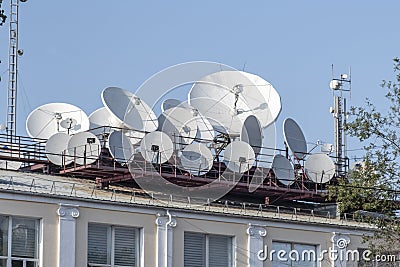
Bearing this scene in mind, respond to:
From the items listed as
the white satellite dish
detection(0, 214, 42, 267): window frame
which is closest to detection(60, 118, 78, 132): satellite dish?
the white satellite dish

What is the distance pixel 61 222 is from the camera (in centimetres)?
4300

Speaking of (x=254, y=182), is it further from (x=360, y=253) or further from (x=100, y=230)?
(x=100, y=230)

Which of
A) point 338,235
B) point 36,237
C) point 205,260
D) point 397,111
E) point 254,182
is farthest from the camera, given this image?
point 254,182

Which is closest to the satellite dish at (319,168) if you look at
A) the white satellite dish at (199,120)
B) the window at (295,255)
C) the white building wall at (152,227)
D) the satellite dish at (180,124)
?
the white satellite dish at (199,120)

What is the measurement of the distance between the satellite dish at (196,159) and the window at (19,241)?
11.8 meters

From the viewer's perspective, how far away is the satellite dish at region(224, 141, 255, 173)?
53.5 meters

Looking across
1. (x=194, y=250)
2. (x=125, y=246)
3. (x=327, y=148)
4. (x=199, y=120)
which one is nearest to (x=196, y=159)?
(x=199, y=120)

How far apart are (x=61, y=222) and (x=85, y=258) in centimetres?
195

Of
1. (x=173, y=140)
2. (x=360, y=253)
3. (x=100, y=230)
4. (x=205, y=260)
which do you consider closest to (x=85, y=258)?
(x=100, y=230)

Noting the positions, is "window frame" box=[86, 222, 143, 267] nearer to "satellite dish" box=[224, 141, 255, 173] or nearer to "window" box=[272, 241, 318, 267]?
"window" box=[272, 241, 318, 267]

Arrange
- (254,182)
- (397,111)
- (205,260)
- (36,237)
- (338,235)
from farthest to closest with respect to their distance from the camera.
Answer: (254,182) → (338,235) → (205,260) → (36,237) → (397,111)

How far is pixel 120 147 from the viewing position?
51.0 metres

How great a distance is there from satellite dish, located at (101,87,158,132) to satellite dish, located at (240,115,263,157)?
4842mm

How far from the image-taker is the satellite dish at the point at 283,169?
184ft
